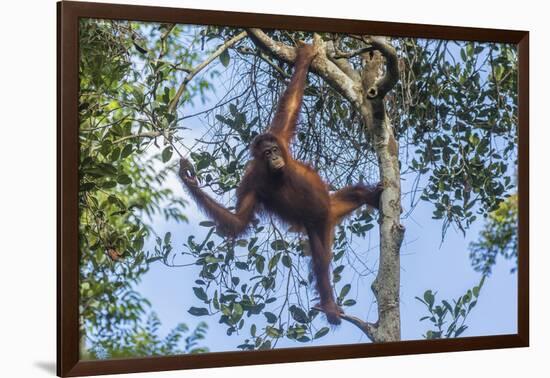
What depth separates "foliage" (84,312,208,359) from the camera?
19.1 ft

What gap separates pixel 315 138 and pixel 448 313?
1383 millimetres

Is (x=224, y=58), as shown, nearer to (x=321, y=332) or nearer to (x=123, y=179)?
(x=123, y=179)

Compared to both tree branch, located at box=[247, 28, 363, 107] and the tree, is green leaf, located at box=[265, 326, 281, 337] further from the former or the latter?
tree branch, located at box=[247, 28, 363, 107]

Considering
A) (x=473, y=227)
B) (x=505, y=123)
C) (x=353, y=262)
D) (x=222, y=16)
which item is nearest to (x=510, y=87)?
(x=505, y=123)

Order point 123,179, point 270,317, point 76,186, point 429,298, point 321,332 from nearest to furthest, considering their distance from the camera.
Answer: point 76,186
point 123,179
point 270,317
point 321,332
point 429,298

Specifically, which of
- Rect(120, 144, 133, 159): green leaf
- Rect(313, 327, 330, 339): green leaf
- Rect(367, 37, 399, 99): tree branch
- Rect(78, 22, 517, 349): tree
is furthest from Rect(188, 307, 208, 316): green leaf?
Rect(367, 37, 399, 99): tree branch

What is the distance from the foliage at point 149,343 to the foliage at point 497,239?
1.84 metres

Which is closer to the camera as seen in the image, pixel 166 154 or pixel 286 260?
pixel 166 154

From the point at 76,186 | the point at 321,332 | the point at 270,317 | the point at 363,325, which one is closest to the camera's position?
the point at 76,186

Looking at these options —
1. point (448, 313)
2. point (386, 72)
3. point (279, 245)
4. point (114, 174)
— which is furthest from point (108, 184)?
point (448, 313)

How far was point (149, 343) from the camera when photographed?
5.91m

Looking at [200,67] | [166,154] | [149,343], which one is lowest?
[149,343]

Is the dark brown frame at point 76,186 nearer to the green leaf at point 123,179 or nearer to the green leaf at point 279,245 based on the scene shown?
the green leaf at point 123,179

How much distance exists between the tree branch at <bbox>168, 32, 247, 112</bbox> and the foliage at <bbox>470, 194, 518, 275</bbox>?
1963 mm
